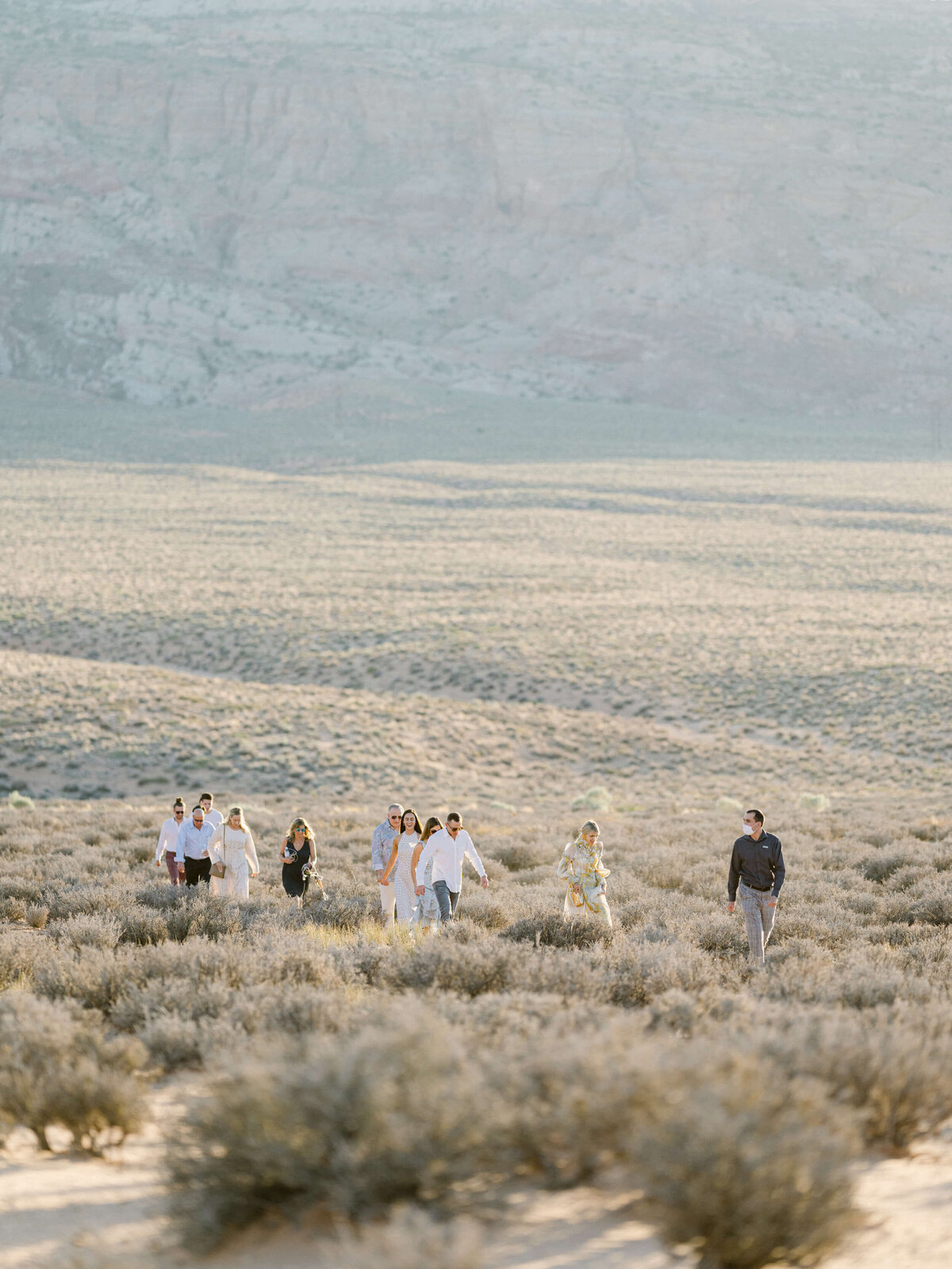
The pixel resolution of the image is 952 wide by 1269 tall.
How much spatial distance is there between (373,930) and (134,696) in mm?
21632

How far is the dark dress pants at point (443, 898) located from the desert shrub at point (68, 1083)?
192 inches

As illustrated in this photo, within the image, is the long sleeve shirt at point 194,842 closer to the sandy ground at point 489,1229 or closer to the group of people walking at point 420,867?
the group of people walking at point 420,867

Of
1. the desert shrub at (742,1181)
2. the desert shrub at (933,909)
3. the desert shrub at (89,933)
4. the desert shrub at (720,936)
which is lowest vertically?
the desert shrub at (933,909)

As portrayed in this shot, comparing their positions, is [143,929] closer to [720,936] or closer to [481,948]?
[481,948]

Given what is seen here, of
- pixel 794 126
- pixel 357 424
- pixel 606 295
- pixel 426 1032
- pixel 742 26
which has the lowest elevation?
pixel 426 1032

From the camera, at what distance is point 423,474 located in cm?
8344

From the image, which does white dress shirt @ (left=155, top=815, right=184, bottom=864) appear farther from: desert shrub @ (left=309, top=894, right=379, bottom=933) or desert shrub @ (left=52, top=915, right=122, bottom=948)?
desert shrub @ (left=52, top=915, right=122, bottom=948)

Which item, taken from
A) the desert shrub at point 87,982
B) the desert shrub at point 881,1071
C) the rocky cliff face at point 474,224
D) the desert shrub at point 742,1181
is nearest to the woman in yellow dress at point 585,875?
the desert shrub at point 87,982

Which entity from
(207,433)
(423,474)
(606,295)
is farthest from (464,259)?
(423,474)

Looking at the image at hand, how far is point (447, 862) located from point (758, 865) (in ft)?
8.78

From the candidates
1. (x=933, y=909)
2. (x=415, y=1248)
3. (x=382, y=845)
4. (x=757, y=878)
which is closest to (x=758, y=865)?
(x=757, y=878)

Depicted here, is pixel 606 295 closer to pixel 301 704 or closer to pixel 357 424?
pixel 357 424

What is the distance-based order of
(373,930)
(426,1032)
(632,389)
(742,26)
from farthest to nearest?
(742,26) → (632,389) → (373,930) → (426,1032)

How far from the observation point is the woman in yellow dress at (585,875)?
32.8 ft
